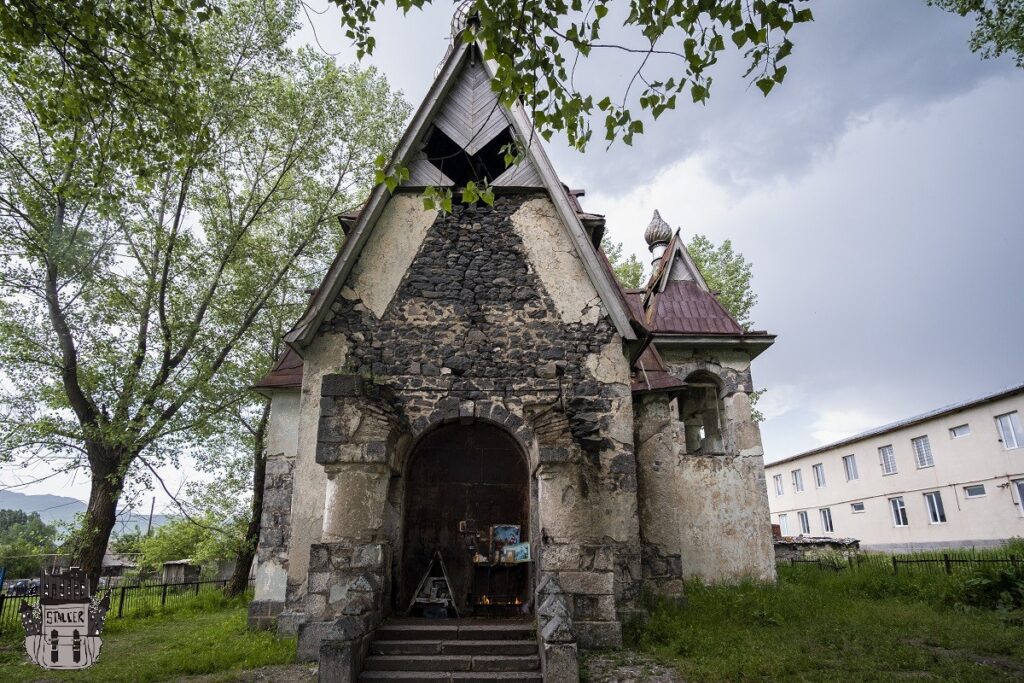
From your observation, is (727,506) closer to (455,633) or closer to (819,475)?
(455,633)

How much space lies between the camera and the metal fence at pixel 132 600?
1020 cm

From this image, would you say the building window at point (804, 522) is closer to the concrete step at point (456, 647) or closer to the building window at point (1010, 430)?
the building window at point (1010, 430)

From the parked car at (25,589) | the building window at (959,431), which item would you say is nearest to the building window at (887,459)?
the building window at (959,431)

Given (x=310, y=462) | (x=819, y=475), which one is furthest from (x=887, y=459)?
(x=310, y=462)

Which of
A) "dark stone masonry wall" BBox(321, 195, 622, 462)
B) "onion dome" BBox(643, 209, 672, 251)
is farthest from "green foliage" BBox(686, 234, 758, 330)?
"dark stone masonry wall" BBox(321, 195, 622, 462)

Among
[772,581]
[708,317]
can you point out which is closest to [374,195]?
[708,317]

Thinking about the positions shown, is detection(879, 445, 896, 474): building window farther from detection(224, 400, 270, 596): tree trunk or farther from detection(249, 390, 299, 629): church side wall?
detection(249, 390, 299, 629): church side wall

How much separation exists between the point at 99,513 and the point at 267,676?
8502 millimetres

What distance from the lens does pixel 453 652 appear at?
259 inches

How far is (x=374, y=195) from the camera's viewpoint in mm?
8664

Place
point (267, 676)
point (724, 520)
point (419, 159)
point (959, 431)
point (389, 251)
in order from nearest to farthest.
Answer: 1. point (267, 676)
2. point (389, 251)
3. point (419, 159)
4. point (724, 520)
5. point (959, 431)

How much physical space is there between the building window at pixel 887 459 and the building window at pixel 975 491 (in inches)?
156

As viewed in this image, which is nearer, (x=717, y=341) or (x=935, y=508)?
(x=717, y=341)
